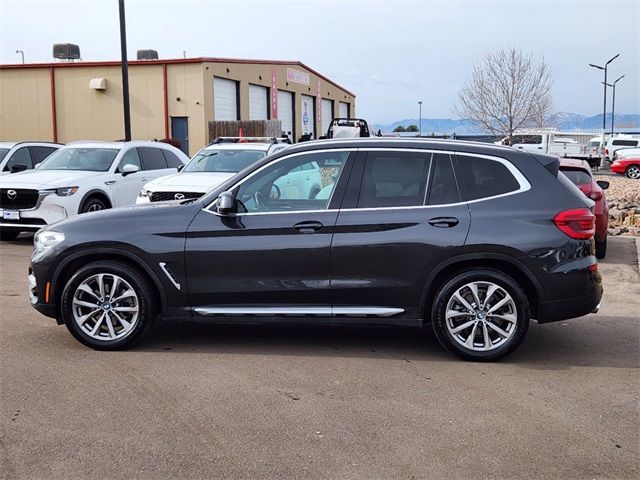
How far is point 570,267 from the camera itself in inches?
228

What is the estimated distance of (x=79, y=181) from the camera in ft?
40.1

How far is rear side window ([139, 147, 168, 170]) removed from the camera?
14016 millimetres

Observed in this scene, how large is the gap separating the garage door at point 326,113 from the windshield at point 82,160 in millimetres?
34232

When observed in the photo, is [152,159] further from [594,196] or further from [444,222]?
[444,222]

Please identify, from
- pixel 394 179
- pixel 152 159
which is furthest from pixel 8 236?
pixel 394 179

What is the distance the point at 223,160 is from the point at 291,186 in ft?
22.4

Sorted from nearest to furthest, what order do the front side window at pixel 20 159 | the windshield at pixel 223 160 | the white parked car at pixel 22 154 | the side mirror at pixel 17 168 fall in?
the windshield at pixel 223 160, the side mirror at pixel 17 168, the white parked car at pixel 22 154, the front side window at pixel 20 159

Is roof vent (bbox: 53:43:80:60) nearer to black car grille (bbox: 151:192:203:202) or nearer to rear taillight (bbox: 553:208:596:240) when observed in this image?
black car grille (bbox: 151:192:203:202)

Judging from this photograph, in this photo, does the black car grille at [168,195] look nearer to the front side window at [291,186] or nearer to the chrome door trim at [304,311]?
the front side window at [291,186]

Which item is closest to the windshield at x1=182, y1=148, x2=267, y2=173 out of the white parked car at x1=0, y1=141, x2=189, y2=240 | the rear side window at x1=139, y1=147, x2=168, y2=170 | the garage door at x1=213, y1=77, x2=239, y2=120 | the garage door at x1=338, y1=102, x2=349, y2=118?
the white parked car at x1=0, y1=141, x2=189, y2=240

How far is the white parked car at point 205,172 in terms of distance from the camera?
11211mm

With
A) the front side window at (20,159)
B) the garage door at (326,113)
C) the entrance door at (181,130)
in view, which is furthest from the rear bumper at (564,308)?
the garage door at (326,113)

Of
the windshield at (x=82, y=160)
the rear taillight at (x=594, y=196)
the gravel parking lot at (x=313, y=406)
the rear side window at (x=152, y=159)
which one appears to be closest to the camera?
the gravel parking lot at (x=313, y=406)

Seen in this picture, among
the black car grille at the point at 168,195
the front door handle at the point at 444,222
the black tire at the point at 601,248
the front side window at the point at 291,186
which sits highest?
the front side window at the point at 291,186
